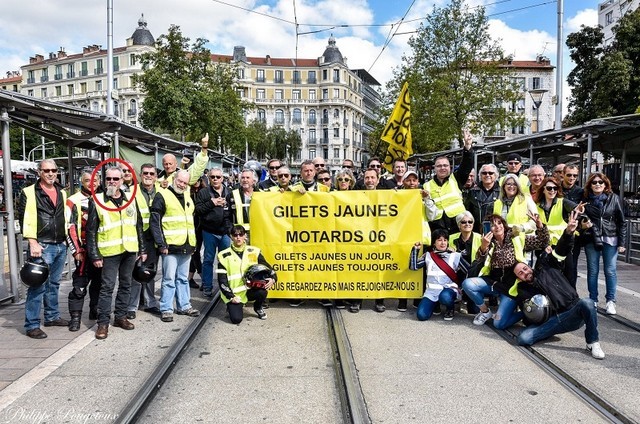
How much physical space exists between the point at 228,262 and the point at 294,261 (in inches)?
39.5

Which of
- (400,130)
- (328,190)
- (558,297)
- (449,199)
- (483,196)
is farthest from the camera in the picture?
(400,130)

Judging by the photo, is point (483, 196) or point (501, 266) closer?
point (501, 266)

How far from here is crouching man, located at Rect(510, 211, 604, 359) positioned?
5.40m

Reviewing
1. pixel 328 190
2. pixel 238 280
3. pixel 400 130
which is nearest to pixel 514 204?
pixel 328 190

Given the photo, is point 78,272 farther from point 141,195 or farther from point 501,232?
point 501,232

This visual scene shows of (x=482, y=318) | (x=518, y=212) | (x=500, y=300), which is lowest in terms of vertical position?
(x=482, y=318)

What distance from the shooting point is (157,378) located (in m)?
4.61

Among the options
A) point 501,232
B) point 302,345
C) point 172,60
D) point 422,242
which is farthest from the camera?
point 172,60

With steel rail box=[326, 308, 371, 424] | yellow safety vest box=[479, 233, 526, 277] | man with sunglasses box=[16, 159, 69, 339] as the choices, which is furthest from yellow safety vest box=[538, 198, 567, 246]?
man with sunglasses box=[16, 159, 69, 339]

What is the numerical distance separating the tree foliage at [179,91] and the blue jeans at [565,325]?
20.6 meters

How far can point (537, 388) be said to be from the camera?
14.7 feet

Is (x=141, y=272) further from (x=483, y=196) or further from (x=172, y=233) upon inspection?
(x=483, y=196)

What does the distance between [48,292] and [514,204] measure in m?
5.87

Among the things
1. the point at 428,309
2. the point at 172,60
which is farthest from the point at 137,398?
the point at 172,60
